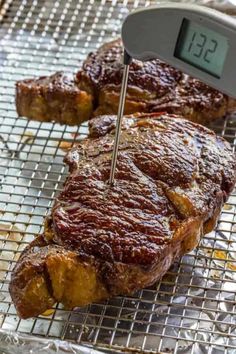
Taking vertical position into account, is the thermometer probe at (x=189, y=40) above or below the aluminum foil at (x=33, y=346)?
above

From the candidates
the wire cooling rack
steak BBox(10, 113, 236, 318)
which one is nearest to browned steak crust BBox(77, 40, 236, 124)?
the wire cooling rack

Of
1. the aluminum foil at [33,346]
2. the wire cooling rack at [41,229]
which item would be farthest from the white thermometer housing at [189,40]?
the aluminum foil at [33,346]

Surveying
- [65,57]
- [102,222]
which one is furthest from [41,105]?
[102,222]

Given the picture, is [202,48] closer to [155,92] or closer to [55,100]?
[155,92]

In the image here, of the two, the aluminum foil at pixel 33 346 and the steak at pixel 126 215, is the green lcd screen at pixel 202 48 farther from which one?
the aluminum foil at pixel 33 346

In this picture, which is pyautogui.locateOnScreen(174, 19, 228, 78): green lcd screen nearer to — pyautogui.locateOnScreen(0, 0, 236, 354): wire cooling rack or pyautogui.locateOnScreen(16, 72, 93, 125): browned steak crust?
pyautogui.locateOnScreen(0, 0, 236, 354): wire cooling rack

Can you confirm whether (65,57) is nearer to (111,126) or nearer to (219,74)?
(111,126)

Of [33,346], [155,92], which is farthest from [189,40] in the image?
[33,346]
